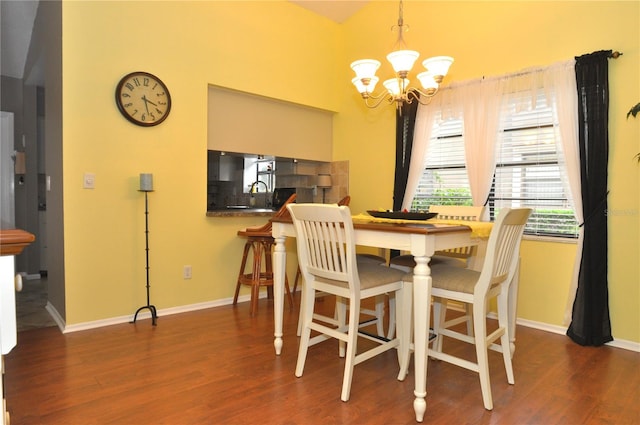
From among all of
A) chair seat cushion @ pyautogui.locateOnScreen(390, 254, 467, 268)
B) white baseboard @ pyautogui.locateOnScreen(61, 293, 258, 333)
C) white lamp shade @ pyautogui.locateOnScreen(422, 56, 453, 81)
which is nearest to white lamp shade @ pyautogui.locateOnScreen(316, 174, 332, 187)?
white baseboard @ pyautogui.locateOnScreen(61, 293, 258, 333)

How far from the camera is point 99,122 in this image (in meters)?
3.10

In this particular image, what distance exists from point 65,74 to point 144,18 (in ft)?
2.67

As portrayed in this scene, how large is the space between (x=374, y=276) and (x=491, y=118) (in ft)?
6.87

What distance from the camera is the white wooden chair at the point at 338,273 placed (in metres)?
2.01

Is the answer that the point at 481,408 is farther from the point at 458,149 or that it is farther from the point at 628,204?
the point at 458,149

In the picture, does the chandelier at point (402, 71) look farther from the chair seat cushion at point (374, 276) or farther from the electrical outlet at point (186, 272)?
the electrical outlet at point (186, 272)

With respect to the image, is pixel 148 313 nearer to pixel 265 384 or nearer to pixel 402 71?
pixel 265 384

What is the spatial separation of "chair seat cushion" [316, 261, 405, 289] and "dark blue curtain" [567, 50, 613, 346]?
1.52m

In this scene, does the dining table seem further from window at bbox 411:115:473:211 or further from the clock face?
the clock face

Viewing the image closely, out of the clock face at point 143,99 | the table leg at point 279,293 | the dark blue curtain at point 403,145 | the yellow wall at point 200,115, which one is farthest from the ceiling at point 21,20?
the table leg at point 279,293

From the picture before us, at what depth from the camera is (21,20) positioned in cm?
411

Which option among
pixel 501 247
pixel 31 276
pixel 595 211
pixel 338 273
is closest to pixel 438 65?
pixel 501 247

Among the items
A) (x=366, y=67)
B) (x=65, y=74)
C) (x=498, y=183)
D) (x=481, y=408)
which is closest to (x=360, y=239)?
(x=481, y=408)

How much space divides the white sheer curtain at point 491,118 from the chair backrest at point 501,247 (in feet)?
3.94
